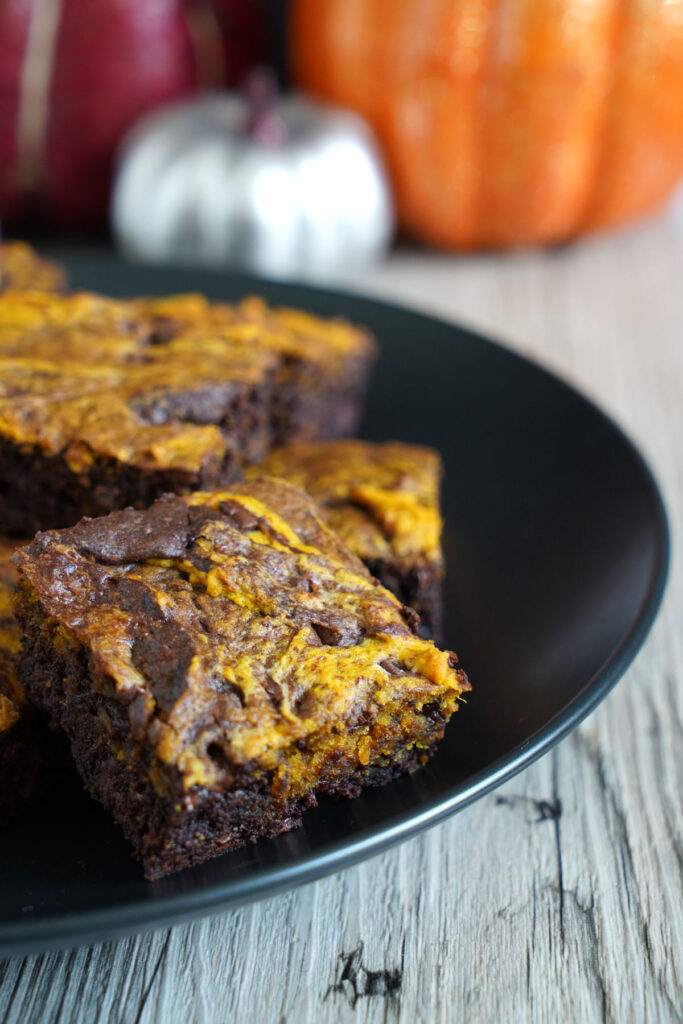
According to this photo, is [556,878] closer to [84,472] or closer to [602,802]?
[602,802]

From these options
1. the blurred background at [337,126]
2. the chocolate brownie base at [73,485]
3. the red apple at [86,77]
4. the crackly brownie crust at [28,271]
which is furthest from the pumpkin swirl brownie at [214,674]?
the red apple at [86,77]

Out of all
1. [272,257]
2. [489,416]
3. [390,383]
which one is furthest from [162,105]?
[489,416]

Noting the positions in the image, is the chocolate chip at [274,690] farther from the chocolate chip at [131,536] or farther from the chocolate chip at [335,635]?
the chocolate chip at [131,536]

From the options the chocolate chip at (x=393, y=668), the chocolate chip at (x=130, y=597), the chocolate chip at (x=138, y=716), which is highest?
the chocolate chip at (x=393, y=668)

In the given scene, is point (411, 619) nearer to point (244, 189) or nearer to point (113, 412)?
point (113, 412)

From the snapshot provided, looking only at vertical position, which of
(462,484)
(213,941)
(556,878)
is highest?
(462,484)

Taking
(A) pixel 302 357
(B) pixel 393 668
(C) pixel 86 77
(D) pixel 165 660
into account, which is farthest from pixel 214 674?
(C) pixel 86 77

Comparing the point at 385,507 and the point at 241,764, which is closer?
the point at 241,764
